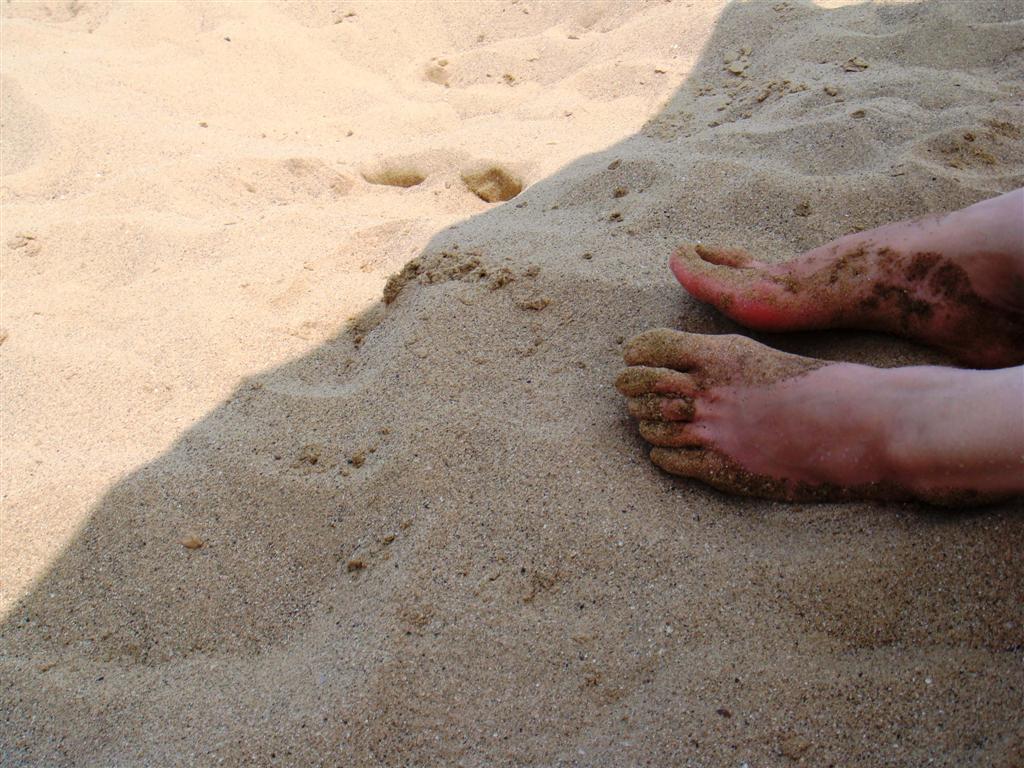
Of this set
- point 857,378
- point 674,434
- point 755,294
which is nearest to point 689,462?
point 674,434

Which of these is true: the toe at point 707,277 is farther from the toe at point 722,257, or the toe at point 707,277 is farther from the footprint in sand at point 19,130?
the footprint in sand at point 19,130

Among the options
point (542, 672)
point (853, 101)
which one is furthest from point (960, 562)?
point (853, 101)

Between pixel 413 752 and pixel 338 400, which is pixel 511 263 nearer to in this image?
pixel 338 400

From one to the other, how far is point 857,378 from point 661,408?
313mm

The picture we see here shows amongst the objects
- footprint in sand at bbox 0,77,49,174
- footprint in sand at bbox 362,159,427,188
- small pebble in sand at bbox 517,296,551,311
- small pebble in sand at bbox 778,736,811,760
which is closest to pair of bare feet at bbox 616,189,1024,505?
small pebble in sand at bbox 517,296,551,311

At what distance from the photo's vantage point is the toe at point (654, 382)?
137 centimetres

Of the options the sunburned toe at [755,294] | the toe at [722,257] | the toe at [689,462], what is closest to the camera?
the toe at [689,462]

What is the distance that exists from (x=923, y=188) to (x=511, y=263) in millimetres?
939

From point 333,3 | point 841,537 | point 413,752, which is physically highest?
point 333,3

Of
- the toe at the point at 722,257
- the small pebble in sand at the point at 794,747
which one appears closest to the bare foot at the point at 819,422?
the toe at the point at 722,257

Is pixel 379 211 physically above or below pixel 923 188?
below

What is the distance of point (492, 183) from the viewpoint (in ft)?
7.88

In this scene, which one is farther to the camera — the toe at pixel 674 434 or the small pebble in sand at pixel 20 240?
the small pebble in sand at pixel 20 240

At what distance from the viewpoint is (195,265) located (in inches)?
82.9
